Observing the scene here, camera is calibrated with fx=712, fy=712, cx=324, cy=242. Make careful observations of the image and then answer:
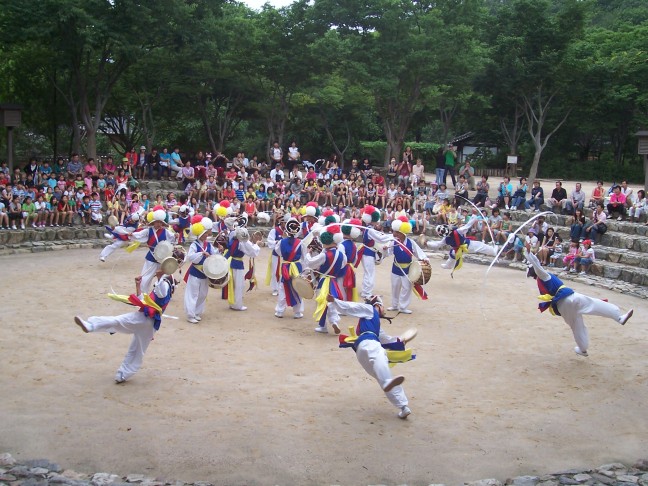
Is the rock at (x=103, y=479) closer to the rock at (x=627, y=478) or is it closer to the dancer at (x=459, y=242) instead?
the rock at (x=627, y=478)

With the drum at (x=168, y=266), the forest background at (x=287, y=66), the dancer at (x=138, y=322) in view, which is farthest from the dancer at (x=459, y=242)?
the forest background at (x=287, y=66)

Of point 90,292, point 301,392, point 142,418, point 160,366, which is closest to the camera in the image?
point 142,418

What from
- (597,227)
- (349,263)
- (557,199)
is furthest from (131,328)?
(557,199)

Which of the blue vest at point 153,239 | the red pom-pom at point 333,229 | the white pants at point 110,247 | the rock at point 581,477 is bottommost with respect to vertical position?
the rock at point 581,477

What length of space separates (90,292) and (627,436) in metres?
8.77

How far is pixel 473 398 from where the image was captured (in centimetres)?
773

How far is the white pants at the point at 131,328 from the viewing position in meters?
7.41

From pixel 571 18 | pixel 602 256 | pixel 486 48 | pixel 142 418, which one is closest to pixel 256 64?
pixel 486 48

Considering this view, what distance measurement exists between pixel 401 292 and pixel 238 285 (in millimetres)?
2707

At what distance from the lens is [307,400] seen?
7.44 meters

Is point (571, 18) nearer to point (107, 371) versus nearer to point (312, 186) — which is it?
point (312, 186)

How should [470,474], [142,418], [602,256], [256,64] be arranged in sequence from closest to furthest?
1. [470,474]
2. [142,418]
3. [602,256]
4. [256,64]

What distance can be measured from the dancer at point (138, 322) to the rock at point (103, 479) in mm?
2115

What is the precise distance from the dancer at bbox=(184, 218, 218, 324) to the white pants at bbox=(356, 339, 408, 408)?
4.16m
